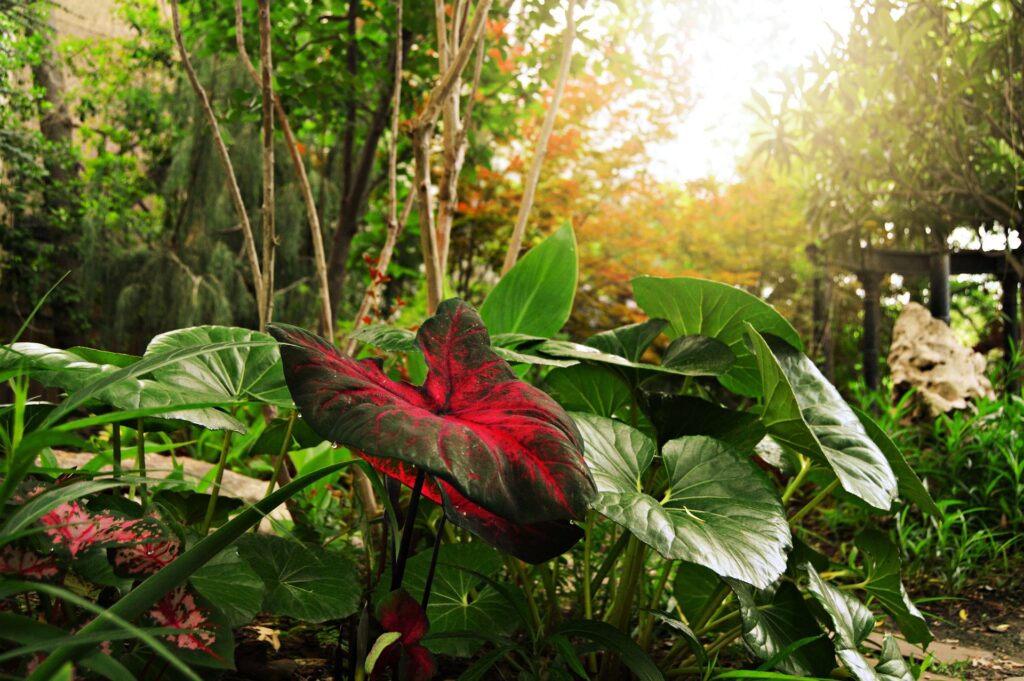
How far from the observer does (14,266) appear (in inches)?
122

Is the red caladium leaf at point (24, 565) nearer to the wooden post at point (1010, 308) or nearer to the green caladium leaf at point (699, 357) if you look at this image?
the green caladium leaf at point (699, 357)

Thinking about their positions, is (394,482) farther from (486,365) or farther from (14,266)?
(14,266)

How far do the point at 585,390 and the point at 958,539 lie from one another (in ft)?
5.92

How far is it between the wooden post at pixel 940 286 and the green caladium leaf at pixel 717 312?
9.59ft

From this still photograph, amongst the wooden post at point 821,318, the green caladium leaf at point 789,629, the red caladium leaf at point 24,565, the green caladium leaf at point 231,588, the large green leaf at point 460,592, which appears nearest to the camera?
the red caladium leaf at point 24,565

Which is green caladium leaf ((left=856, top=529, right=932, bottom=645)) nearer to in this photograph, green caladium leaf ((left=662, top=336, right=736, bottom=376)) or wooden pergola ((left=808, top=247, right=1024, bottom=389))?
green caladium leaf ((left=662, top=336, right=736, bottom=376))

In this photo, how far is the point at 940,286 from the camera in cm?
382

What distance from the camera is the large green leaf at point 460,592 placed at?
1150mm

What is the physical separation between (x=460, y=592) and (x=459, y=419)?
0.48 m

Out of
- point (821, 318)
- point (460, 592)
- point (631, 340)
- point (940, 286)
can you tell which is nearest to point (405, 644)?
point (460, 592)

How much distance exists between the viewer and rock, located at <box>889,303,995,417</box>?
317 centimetres

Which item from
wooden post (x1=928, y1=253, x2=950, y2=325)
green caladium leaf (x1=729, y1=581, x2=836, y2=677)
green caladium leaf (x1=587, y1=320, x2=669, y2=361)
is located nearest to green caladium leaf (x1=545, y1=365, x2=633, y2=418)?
green caladium leaf (x1=587, y1=320, x2=669, y2=361)

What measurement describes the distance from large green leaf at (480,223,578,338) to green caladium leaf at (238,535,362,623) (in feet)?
2.12

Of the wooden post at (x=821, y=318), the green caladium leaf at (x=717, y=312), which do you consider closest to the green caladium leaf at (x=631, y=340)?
the green caladium leaf at (x=717, y=312)
